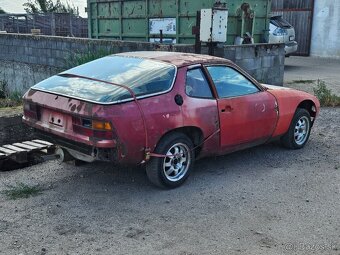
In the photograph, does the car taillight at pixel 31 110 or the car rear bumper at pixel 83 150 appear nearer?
the car rear bumper at pixel 83 150

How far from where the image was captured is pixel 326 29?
2006 centimetres

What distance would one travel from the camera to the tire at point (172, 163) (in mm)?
4902

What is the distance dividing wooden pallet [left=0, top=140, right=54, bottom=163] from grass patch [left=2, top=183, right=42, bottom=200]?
88 cm

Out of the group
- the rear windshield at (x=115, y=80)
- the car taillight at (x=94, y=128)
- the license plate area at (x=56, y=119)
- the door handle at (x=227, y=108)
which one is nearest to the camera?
the car taillight at (x=94, y=128)

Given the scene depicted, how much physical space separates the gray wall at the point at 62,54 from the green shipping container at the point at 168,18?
3.53ft

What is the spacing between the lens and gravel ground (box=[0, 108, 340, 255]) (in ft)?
12.9

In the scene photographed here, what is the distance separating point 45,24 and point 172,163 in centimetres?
1857

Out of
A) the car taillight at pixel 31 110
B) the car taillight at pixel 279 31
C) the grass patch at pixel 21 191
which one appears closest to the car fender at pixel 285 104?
the car taillight at pixel 31 110

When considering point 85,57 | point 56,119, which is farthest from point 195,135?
point 85,57

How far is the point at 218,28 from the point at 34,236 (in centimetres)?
562

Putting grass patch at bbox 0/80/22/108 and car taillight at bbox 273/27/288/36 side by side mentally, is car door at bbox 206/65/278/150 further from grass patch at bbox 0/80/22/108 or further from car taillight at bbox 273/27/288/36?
car taillight at bbox 273/27/288/36

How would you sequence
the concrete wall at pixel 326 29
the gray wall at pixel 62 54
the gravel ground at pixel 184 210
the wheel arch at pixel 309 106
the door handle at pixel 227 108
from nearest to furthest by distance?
the gravel ground at pixel 184 210 → the door handle at pixel 227 108 → the wheel arch at pixel 309 106 → the gray wall at pixel 62 54 → the concrete wall at pixel 326 29

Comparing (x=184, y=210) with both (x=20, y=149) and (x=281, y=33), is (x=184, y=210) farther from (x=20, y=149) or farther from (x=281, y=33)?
(x=281, y=33)

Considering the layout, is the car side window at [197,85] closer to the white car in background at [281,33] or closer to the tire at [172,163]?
the tire at [172,163]
